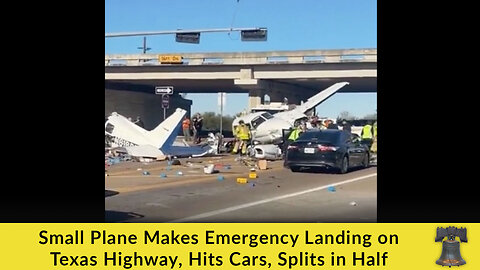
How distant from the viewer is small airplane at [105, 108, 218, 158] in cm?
2162

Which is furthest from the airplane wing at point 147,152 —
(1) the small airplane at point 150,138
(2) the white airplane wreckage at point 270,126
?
(2) the white airplane wreckage at point 270,126

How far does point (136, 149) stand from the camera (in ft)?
71.1

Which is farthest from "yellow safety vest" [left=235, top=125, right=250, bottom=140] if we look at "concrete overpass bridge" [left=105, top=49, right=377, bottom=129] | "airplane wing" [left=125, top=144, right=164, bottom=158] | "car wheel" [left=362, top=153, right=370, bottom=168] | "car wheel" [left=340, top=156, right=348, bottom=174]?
"concrete overpass bridge" [left=105, top=49, right=377, bottom=129]

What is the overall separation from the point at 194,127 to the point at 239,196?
729 inches

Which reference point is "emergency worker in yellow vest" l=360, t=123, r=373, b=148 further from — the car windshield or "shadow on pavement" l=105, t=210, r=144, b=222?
"shadow on pavement" l=105, t=210, r=144, b=222

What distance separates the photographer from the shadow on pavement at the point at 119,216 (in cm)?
838

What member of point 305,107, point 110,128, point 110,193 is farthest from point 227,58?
point 110,193

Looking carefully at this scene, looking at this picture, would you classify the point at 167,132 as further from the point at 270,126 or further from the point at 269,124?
the point at 269,124

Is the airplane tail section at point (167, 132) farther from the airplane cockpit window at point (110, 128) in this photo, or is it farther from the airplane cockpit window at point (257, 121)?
the airplane cockpit window at point (257, 121)

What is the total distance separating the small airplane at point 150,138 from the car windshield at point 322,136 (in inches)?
254

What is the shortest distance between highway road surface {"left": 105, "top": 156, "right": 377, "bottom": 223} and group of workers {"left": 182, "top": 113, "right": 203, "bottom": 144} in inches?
475
